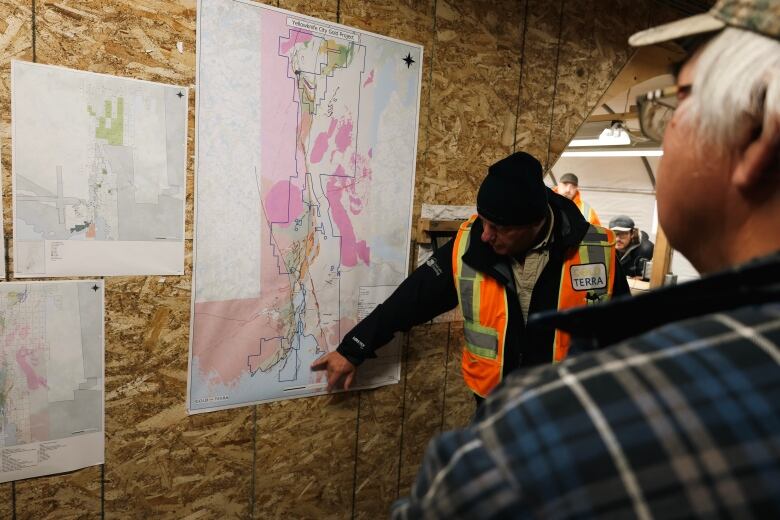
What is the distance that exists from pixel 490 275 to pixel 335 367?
712 millimetres

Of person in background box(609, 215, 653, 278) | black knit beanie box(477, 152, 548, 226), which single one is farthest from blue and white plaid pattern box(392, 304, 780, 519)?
person in background box(609, 215, 653, 278)

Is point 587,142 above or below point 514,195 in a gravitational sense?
above

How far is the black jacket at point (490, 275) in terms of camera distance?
73.9 inches

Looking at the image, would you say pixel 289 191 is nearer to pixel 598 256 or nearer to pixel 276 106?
pixel 276 106

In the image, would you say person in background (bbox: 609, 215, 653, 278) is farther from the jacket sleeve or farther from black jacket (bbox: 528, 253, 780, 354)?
black jacket (bbox: 528, 253, 780, 354)

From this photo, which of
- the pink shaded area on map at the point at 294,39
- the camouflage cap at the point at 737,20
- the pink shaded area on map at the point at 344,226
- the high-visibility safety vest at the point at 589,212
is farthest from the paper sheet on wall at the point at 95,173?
the high-visibility safety vest at the point at 589,212

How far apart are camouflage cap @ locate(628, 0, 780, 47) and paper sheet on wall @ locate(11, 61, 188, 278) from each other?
144cm

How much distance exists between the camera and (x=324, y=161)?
1873 millimetres

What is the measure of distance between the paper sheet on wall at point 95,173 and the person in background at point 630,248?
677 centimetres

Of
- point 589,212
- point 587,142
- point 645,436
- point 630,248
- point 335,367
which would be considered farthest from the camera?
point 630,248

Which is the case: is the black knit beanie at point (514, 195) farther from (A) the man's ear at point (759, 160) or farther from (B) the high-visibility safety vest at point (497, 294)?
(A) the man's ear at point (759, 160)

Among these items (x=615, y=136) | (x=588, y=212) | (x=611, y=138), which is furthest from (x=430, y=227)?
(x=611, y=138)

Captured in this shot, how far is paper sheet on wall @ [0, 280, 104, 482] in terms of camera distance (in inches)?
58.4

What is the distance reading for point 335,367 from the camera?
1.95 m
